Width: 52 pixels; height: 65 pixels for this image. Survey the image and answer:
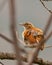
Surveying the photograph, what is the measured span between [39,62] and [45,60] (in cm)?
8

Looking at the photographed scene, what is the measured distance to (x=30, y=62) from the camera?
62cm

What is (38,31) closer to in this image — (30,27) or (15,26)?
(30,27)

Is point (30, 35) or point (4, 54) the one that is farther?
point (30, 35)

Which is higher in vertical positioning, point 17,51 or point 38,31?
point 17,51

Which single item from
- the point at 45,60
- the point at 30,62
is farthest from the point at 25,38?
the point at 30,62

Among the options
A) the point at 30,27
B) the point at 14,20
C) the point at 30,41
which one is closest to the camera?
the point at 14,20

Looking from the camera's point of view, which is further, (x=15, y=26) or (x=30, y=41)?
(x=30, y=41)

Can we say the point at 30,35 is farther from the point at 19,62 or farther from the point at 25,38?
the point at 19,62

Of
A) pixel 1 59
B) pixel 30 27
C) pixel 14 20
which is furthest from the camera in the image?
pixel 30 27

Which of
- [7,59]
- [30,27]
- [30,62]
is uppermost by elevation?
[30,62]

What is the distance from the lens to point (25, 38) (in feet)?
12.4

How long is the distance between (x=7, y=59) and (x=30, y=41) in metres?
1.01

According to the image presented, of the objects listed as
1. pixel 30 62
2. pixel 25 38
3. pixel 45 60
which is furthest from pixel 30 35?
pixel 30 62

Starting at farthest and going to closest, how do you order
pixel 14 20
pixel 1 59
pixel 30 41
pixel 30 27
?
pixel 30 27
pixel 30 41
pixel 1 59
pixel 14 20
